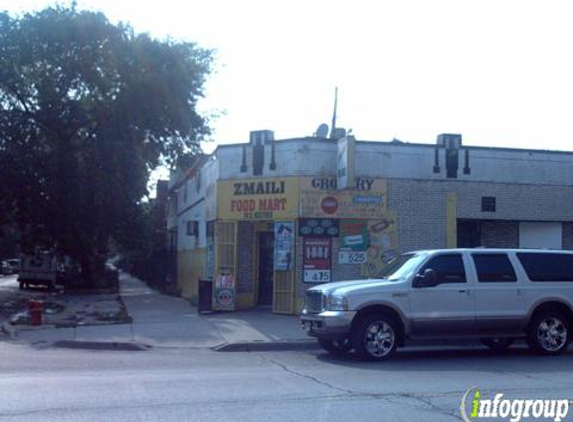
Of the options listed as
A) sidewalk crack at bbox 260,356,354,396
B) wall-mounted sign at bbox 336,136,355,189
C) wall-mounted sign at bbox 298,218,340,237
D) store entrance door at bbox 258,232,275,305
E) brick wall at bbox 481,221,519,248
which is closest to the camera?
sidewalk crack at bbox 260,356,354,396

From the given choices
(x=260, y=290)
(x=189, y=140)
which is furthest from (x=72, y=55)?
(x=260, y=290)

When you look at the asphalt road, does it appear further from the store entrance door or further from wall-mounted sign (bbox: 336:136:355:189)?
the store entrance door

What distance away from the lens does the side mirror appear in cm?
1348

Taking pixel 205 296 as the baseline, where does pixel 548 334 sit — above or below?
below

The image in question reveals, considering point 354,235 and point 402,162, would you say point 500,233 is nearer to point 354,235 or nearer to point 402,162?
point 402,162

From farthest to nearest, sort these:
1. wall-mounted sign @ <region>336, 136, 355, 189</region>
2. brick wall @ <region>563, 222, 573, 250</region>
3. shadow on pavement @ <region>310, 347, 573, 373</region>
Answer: brick wall @ <region>563, 222, 573, 250</region> → wall-mounted sign @ <region>336, 136, 355, 189</region> → shadow on pavement @ <region>310, 347, 573, 373</region>

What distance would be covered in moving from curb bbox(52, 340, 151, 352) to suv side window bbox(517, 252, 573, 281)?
24.7 ft

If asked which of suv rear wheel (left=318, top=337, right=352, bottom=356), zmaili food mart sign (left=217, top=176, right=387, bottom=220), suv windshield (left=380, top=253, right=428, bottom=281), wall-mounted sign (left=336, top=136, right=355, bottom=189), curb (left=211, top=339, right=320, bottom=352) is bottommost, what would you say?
curb (left=211, top=339, right=320, bottom=352)

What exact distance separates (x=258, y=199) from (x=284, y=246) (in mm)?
1556

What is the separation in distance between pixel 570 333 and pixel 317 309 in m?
4.78

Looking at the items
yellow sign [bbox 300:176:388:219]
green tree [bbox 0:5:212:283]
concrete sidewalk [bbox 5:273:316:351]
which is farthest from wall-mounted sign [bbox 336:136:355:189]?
green tree [bbox 0:5:212:283]

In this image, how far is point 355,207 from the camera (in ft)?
68.7

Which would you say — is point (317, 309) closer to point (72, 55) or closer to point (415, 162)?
point (415, 162)

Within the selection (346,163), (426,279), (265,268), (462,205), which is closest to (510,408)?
(426,279)
